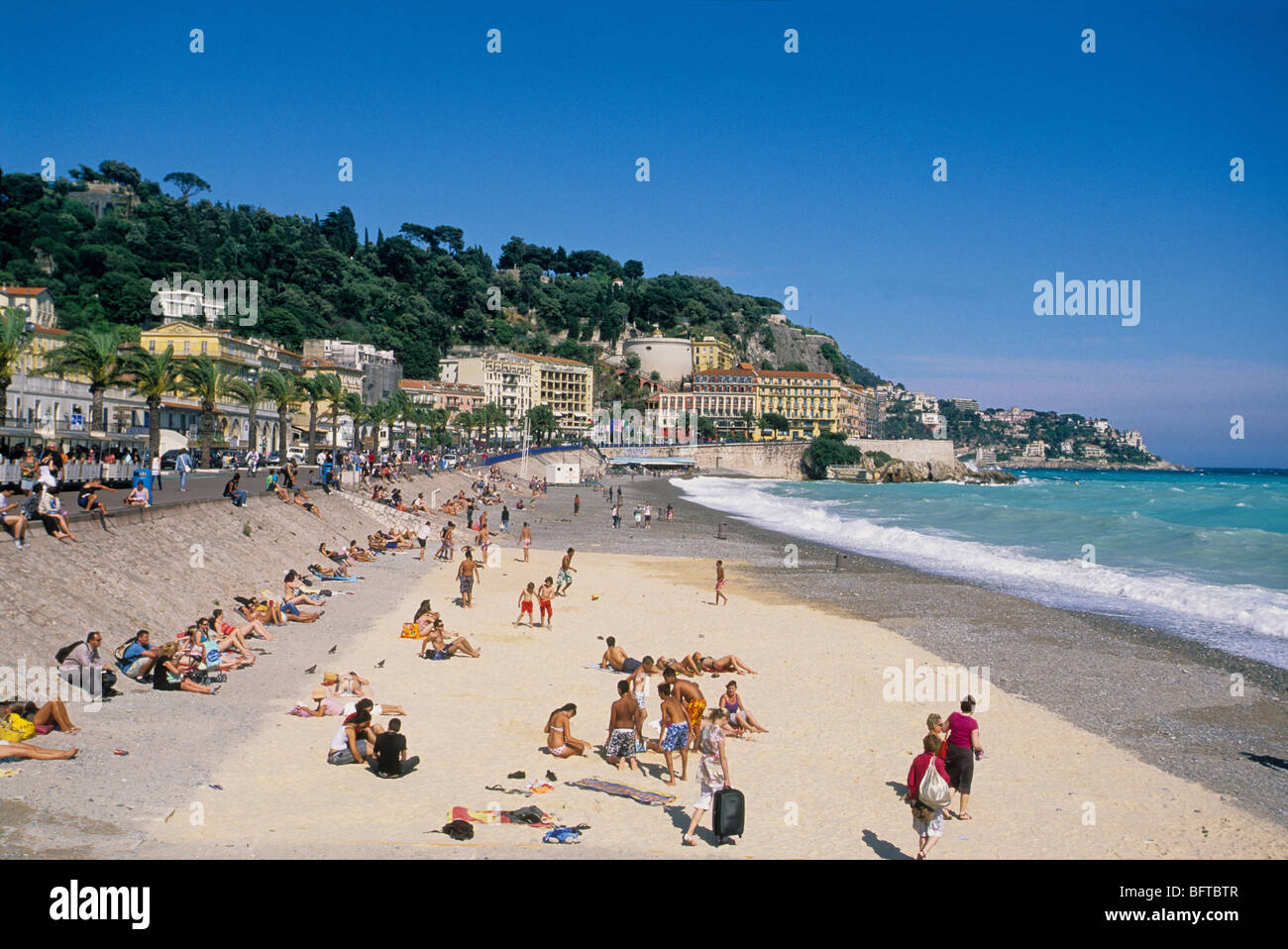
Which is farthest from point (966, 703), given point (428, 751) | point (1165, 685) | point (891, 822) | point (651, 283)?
point (651, 283)

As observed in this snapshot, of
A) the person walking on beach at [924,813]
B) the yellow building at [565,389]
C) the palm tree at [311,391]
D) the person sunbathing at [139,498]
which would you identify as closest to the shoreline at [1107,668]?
the person walking on beach at [924,813]

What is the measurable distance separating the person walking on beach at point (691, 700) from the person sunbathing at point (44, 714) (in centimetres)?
601

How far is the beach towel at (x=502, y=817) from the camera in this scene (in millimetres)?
7719

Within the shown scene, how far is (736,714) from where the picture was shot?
35.5 ft

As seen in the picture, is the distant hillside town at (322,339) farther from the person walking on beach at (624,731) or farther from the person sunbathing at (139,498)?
the person walking on beach at (624,731)

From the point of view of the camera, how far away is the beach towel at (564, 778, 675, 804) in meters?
8.62

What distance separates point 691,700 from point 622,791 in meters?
1.29

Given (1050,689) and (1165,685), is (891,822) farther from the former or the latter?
(1165,685)

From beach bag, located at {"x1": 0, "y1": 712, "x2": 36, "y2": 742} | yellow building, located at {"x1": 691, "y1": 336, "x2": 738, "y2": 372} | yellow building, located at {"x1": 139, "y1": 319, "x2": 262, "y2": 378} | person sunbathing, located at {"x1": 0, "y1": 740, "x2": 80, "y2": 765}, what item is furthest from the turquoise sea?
yellow building, located at {"x1": 691, "y1": 336, "x2": 738, "y2": 372}

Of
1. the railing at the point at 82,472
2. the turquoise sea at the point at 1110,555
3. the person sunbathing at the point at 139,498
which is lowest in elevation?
the turquoise sea at the point at 1110,555

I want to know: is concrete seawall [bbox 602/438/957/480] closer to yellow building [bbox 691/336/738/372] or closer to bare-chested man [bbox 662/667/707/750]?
yellow building [bbox 691/336/738/372]

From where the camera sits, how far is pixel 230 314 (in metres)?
100
